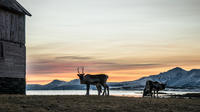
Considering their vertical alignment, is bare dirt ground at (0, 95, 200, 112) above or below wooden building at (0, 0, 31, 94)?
below

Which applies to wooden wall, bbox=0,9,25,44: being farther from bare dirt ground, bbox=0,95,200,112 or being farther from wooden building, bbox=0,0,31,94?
bare dirt ground, bbox=0,95,200,112

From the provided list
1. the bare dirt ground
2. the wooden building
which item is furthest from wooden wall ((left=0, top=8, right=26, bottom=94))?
the bare dirt ground

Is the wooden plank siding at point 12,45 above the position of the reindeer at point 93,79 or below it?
above

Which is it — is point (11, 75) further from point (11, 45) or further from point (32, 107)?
point (32, 107)

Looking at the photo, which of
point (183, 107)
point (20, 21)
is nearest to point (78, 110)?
point (183, 107)

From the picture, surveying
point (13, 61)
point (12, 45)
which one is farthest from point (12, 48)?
point (13, 61)

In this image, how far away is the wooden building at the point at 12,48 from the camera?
92.5 feet

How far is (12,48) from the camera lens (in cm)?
2906

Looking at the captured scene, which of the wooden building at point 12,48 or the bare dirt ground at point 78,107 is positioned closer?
the bare dirt ground at point 78,107

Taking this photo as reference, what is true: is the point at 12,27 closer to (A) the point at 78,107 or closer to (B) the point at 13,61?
(B) the point at 13,61

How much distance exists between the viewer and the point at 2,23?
28.2 m

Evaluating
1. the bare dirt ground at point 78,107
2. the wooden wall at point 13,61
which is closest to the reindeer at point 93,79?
the wooden wall at point 13,61

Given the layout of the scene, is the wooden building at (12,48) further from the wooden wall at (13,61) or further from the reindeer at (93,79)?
the reindeer at (93,79)

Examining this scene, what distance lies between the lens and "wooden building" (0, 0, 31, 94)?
92.5 ft
